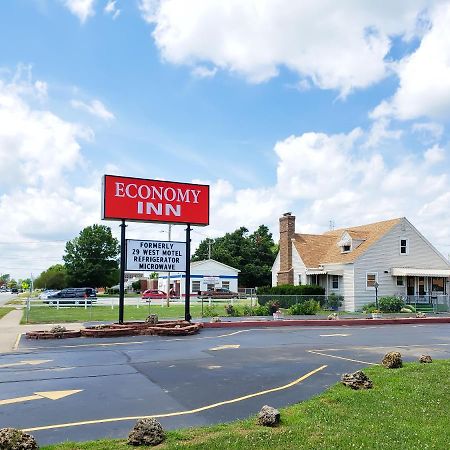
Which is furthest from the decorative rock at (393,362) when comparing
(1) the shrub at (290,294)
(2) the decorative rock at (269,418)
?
(1) the shrub at (290,294)

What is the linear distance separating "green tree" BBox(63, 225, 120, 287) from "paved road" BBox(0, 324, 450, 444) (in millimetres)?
67096

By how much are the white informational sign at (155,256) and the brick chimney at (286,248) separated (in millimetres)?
20119

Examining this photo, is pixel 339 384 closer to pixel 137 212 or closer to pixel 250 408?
pixel 250 408

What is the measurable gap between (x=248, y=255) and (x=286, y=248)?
1489 inches

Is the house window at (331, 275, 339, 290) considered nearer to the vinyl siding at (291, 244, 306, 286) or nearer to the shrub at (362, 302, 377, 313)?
the vinyl siding at (291, 244, 306, 286)

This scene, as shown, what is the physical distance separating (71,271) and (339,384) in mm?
78289

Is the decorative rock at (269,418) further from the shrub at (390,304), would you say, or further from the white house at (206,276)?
the white house at (206,276)

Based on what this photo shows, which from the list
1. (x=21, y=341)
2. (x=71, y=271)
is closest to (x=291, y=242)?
(x=21, y=341)

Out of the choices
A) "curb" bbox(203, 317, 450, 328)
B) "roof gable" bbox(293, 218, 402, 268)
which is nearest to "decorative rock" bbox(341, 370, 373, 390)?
"curb" bbox(203, 317, 450, 328)

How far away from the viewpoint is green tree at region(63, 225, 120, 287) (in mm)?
82750

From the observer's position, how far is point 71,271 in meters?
82.9

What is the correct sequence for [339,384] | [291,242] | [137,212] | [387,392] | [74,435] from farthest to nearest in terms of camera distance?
[291,242], [137,212], [339,384], [387,392], [74,435]

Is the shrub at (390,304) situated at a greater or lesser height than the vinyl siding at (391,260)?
Result: lesser

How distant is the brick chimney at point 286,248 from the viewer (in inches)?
1631
